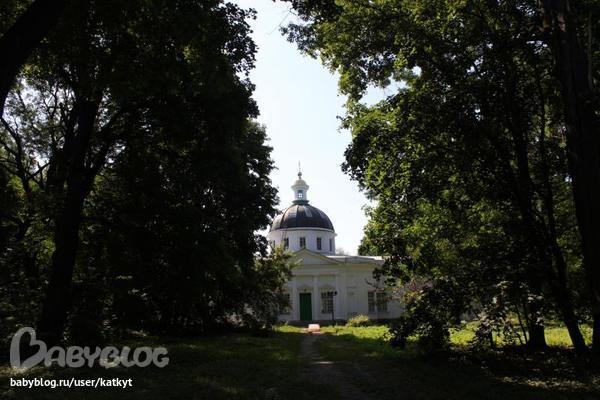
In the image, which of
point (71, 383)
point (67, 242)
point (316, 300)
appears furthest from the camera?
point (316, 300)

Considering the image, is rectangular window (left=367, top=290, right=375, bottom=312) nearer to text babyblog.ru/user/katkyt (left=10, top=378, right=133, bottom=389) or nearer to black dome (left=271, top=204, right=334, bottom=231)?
black dome (left=271, top=204, right=334, bottom=231)

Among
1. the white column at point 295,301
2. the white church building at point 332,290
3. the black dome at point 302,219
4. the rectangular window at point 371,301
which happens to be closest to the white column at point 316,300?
the white church building at point 332,290

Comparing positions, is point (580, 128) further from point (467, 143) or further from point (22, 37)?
point (22, 37)

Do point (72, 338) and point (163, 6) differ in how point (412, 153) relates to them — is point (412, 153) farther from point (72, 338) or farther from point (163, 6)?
point (72, 338)

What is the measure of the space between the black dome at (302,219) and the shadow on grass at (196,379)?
4496 centimetres

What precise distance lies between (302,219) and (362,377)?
48654mm

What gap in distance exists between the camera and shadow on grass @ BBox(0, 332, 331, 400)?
8.50m

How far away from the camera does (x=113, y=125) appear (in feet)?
52.1

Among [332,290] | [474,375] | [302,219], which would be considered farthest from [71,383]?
[302,219]

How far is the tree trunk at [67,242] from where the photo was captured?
13609 mm

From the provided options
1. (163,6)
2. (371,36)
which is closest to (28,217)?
(163,6)

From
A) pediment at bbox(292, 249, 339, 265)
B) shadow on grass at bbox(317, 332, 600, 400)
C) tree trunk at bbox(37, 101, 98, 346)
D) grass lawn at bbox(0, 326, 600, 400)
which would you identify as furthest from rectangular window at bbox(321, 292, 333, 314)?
tree trunk at bbox(37, 101, 98, 346)

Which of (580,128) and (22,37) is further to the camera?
(580,128)

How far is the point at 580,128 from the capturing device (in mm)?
8188
